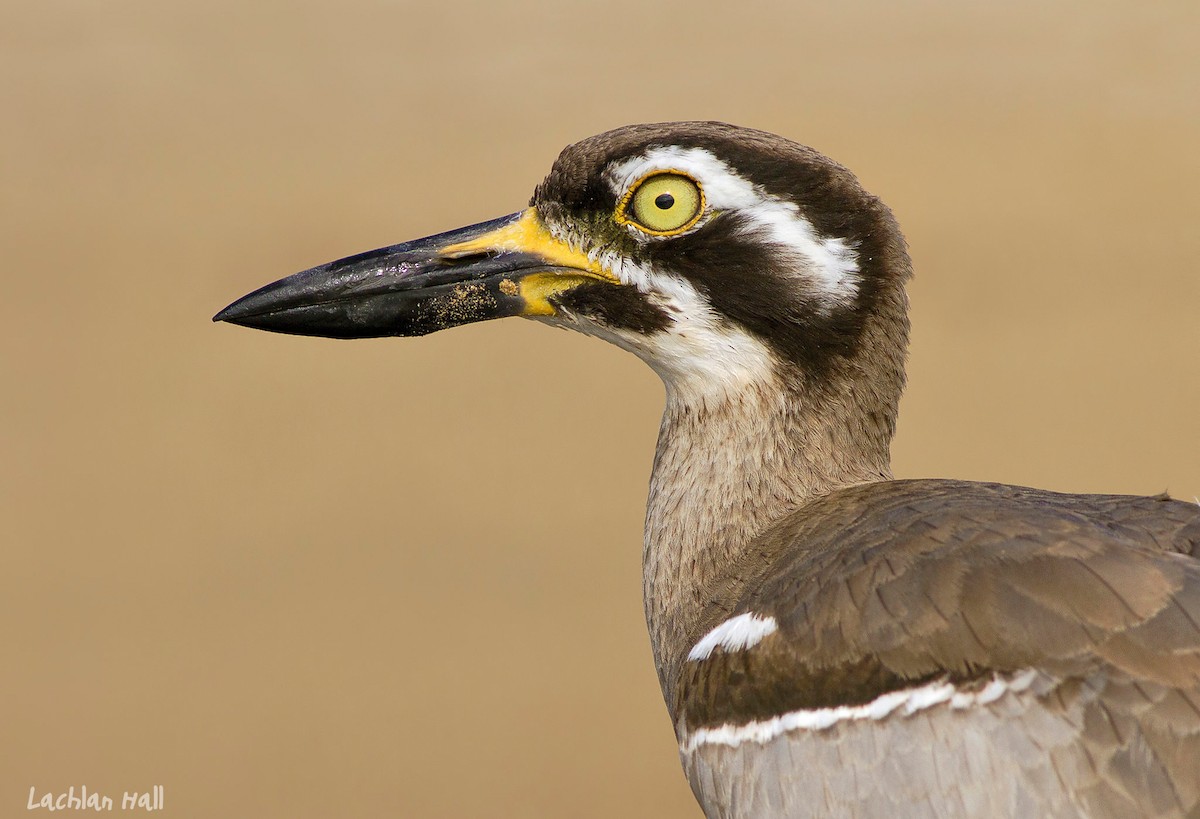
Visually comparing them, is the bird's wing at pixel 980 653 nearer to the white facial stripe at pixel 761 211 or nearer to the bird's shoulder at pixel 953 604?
the bird's shoulder at pixel 953 604

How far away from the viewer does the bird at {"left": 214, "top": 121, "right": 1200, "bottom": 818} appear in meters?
2.04

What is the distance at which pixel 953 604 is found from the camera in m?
2.18

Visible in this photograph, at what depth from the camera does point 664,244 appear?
9.06 ft

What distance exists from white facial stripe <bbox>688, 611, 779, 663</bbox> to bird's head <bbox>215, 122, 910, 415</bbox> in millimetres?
579

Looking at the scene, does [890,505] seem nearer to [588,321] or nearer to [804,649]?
[804,649]

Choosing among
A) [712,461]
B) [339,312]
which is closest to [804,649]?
[712,461]

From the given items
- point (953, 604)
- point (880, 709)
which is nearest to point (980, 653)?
point (953, 604)

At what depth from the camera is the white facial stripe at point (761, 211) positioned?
271 centimetres

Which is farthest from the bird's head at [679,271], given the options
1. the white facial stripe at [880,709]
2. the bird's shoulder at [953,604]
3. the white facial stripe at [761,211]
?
the white facial stripe at [880,709]

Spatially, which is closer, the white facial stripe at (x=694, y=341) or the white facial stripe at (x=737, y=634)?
the white facial stripe at (x=737, y=634)

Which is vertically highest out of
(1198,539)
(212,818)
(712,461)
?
(712,461)

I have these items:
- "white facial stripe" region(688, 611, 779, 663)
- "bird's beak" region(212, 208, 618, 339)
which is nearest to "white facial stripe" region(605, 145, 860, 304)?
"bird's beak" region(212, 208, 618, 339)

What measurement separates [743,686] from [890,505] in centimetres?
50

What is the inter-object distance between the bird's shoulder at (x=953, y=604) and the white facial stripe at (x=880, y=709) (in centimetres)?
1
